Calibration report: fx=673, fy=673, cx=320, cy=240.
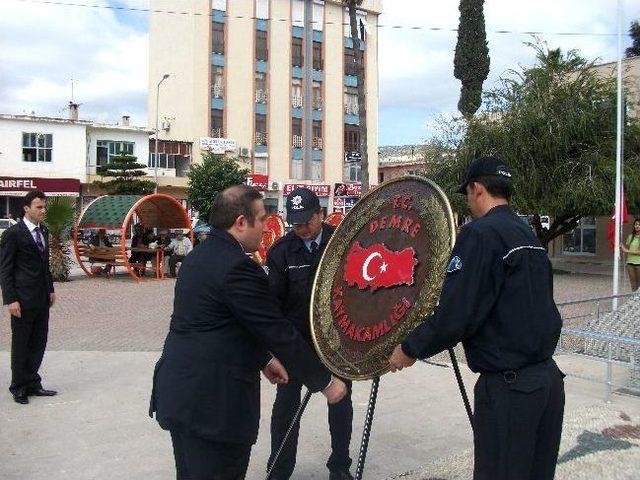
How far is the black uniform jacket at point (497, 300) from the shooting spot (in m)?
2.55

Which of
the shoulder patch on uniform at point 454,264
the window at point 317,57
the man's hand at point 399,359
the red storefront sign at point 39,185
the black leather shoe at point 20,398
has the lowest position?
the black leather shoe at point 20,398

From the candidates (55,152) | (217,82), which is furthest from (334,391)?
(217,82)

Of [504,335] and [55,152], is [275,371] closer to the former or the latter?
[504,335]

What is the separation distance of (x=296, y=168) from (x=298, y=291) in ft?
151

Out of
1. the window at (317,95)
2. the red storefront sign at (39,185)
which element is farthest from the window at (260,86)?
the red storefront sign at (39,185)

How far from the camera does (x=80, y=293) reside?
49.9 feet

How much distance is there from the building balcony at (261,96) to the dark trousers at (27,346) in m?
43.3

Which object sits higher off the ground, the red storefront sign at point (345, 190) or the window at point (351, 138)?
the window at point (351, 138)

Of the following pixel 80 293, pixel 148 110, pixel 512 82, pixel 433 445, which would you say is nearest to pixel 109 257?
pixel 80 293

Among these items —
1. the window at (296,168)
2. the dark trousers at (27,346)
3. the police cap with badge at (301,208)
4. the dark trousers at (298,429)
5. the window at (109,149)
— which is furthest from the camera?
the window at (296,168)

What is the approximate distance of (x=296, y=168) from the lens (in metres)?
49.8

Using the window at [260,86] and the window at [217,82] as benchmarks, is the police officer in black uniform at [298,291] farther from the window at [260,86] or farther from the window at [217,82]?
the window at [260,86]

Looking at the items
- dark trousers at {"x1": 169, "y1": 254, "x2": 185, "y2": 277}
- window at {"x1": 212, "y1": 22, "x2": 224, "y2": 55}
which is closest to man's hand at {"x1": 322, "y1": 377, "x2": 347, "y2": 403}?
dark trousers at {"x1": 169, "y1": 254, "x2": 185, "y2": 277}

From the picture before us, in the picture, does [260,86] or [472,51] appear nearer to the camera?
[472,51]
